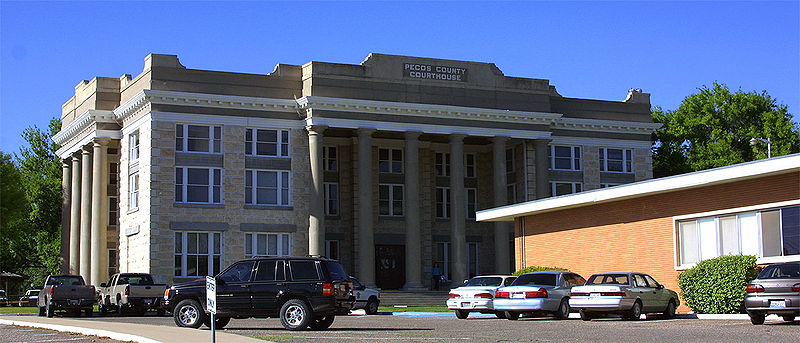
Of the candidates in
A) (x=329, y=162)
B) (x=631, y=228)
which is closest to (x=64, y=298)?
(x=631, y=228)

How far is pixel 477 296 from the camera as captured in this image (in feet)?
111

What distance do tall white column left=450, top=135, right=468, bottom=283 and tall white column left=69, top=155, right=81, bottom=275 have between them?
22.2 metres

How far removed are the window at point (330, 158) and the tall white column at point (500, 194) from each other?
9.06m

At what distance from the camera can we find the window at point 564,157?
60938 millimetres

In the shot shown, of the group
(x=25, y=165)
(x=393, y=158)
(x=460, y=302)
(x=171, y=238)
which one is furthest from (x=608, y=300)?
(x=25, y=165)

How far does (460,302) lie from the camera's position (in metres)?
34.1

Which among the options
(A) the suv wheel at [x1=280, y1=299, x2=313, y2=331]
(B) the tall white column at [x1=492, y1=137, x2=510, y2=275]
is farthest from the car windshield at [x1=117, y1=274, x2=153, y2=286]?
(B) the tall white column at [x1=492, y1=137, x2=510, y2=275]

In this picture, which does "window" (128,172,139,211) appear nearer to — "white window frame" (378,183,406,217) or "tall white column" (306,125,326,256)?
"tall white column" (306,125,326,256)

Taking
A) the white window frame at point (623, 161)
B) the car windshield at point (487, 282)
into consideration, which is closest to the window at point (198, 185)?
the car windshield at point (487, 282)

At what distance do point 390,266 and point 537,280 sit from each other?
2754 centimetres

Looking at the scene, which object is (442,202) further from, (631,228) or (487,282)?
(487,282)

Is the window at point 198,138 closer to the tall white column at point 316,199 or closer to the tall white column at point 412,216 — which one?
the tall white column at point 316,199

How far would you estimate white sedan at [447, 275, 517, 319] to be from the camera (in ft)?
110

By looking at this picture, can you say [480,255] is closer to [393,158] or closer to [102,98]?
[393,158]
